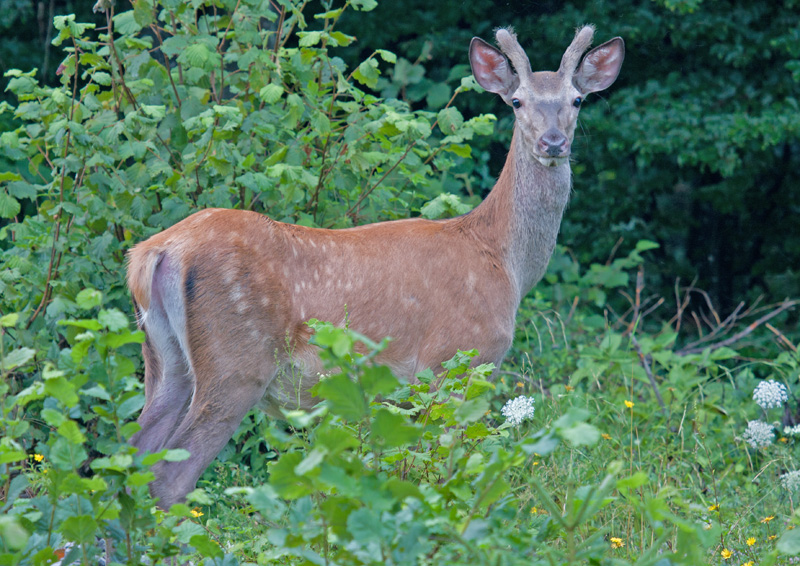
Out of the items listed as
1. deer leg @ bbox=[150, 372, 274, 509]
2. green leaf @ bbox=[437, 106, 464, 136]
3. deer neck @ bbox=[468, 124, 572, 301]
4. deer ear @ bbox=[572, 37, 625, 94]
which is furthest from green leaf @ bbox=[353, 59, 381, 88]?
deer leg @ bbox=[150, 372, 274, 509]

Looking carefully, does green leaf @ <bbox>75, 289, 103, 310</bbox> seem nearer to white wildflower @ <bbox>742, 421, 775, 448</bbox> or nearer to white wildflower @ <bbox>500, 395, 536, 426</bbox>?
white wildflower @ <bbox>500, 395, 536, 426</bbox>

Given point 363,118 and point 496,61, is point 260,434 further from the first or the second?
point 496,61

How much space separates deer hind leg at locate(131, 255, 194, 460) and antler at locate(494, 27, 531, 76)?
2231 mm

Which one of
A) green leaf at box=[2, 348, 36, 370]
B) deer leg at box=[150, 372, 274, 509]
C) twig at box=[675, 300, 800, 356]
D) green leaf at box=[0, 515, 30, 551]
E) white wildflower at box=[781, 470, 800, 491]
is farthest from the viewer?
twig at box=[675, 300, 800, 356]

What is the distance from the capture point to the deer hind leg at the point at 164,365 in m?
3.96

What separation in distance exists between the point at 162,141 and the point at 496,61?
1.93m

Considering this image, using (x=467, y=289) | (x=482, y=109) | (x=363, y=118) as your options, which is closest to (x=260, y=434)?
(x=467, y=289)

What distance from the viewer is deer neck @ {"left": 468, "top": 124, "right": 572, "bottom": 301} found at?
4926 mm

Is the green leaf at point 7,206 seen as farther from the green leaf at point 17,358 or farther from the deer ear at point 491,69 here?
the deer ear at point 491,69

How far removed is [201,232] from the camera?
4059mm

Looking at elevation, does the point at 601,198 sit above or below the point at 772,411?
above

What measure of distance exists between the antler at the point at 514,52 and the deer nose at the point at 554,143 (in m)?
0.50

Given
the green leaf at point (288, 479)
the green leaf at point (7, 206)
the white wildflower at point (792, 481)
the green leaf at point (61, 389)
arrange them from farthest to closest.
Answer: the green leaf at point (7, 206), the white wildflower at point (792, 481), the green leaf at point (61, 389), the green leaf at point (288, 479)

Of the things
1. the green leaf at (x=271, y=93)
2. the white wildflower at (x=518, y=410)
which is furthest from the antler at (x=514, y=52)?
the white wildflower at (x=518, y=410)
